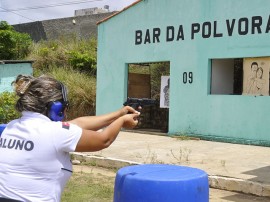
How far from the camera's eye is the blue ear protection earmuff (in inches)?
89.1

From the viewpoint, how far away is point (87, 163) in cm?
844

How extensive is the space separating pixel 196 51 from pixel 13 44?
42.4ft

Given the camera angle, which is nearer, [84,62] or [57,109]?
[57,109]

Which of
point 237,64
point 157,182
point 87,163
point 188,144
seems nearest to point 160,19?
point 237,64

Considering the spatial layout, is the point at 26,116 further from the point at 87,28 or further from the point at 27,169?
the point at 87,28

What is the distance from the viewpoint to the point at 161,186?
2785 mm

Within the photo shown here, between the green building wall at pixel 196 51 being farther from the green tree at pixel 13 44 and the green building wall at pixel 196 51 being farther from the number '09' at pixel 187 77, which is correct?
the green tree at pixel 13 44

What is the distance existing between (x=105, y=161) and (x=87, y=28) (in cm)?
1793

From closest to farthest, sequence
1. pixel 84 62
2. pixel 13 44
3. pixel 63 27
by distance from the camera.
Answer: pixel 84 62
pixel 13 44
pixel 63 27

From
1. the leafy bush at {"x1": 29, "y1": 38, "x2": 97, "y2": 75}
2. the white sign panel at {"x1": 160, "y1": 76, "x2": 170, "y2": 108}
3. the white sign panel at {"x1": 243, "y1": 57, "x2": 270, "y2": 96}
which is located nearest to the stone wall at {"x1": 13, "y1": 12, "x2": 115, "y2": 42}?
the leafy bush at {"x1": 29, "y1": 38, "x2": 97, "y2": 75}

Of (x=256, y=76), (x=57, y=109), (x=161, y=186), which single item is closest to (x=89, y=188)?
(x=161, y=186)

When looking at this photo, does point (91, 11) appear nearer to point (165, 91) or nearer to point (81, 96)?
point (81, 96)

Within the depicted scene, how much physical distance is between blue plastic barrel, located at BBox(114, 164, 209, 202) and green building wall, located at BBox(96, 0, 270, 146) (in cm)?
784

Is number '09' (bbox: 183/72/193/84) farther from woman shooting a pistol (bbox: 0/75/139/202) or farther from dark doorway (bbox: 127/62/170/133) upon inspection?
woman shooting a pistol (bbox: 0/75/139/202)
